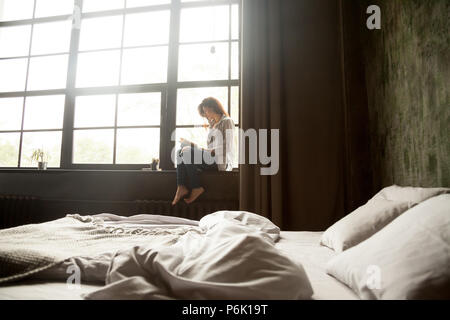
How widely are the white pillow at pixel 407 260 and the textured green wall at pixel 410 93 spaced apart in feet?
2.43

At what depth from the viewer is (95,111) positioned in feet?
10.4

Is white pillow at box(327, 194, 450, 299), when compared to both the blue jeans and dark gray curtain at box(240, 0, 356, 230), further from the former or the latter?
the blue jeans

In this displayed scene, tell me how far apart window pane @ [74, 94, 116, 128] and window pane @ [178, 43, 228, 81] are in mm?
835

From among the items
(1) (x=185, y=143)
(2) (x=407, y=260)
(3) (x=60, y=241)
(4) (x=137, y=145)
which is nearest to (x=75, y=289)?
(3) (x=60, y=241)

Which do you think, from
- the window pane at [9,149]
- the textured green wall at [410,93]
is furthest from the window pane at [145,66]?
the textured green wall at [410,93]

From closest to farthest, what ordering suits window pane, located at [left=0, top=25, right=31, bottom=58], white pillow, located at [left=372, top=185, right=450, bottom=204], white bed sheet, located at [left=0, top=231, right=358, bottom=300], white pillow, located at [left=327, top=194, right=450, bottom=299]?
white pillow, located at [left=327, top=194, right=450, bottom=299] → white bed sheet, located at [left=0, top=231, right=358, bottom=300] → white pillow, located at [left=372, top=185, right=450, bottom=204] → window pane, located at [left=0, top=25, right=31, bottom=58]

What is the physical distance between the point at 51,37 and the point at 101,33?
26.8 inches

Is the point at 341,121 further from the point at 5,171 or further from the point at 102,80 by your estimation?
the point at 5,171

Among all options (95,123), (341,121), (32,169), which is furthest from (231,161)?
(32,169)

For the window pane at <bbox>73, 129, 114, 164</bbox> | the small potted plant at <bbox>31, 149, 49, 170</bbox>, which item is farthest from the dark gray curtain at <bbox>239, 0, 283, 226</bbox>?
the small potted plant at <bbox>31, 149, 49, 170</bbox>

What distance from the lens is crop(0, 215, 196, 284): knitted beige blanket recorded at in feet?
2.73

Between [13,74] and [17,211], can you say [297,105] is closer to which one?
[17,211]

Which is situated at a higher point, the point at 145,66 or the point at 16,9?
the point at 16,9

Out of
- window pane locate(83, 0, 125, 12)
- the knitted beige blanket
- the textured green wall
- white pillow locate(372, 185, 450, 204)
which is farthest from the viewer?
window pane locate(83, 0, 125, 12)
